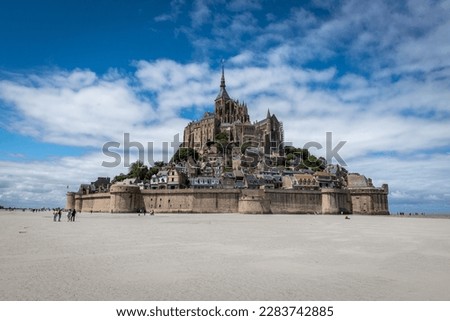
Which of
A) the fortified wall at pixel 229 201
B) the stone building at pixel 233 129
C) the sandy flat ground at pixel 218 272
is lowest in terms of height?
the sandy flat ground at pixel 218 272

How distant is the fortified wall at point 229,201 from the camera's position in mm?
62662

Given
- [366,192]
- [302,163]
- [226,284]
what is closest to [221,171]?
[302,163]

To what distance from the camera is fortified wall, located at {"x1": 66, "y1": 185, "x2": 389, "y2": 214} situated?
62662 mm

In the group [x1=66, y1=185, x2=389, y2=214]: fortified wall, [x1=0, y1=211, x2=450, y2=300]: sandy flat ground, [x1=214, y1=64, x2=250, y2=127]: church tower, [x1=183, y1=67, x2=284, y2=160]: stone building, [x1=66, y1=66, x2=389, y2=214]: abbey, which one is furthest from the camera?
[x1=214, y1=64, x2=250, y2=127]: church tower

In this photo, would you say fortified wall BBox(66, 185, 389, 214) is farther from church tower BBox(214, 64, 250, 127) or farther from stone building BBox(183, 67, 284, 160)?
church tower BBox(214, 64, 250, 127)

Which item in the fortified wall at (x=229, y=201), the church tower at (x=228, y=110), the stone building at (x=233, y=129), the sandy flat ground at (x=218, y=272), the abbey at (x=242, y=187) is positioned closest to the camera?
the sandy flat ground at (x=218, y=272)

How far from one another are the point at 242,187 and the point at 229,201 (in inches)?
296

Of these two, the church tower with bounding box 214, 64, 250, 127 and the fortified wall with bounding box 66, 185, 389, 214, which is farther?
the church tower with bounding box 214, 64, 250, 127

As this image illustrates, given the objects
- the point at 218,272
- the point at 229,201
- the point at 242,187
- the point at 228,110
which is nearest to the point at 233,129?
the point at 228,110

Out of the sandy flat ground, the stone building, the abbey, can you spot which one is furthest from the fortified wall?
the sandy flat ground

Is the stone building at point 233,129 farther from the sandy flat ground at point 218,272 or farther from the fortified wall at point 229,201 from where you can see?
the sandy flat ground at point 218,272

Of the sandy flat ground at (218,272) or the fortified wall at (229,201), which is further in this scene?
the fortified wall at (229,201)

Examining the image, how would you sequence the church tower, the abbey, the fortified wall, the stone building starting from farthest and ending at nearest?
the church tower < the stone building < the abbey < the fortified wall

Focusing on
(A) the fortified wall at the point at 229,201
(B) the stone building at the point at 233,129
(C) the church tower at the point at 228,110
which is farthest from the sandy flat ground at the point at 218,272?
(C) the church tower at the point at 228,110
